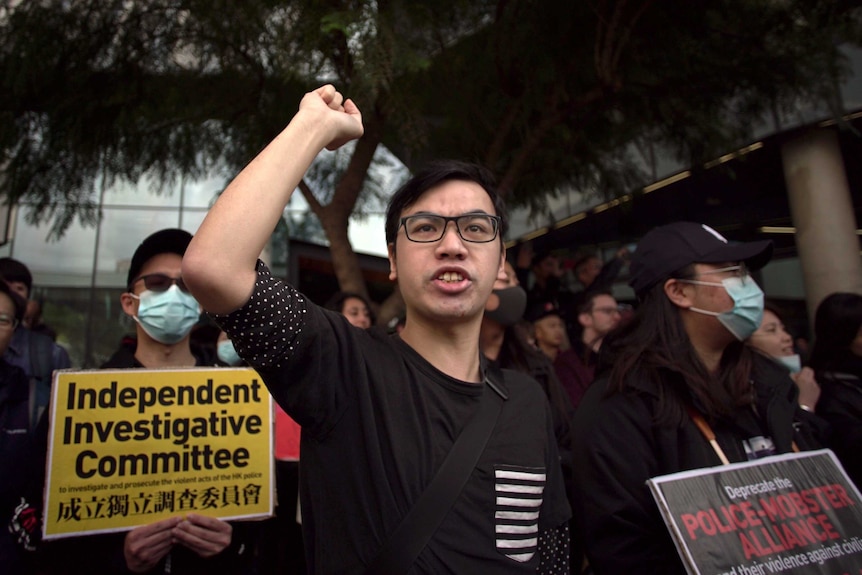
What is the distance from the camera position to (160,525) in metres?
2.16

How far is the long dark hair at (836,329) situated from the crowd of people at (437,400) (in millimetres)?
298

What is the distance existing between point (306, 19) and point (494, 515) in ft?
10.4

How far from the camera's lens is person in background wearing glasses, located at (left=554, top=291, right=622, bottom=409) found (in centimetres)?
401

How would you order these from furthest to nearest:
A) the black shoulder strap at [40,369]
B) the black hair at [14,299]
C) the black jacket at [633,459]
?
the black shoulder strap at [40,369] < the black hair at [14,299] < the black jacket at [633,459]

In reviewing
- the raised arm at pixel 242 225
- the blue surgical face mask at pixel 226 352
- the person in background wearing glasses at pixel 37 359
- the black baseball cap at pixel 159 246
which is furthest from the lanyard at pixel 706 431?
the person in background wearing glasses at pixel 37 359

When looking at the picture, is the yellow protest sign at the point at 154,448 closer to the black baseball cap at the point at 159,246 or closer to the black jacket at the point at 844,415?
the black baseball cap at the point at 159,246

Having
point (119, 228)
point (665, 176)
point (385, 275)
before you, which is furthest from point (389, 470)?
point (119, 228)

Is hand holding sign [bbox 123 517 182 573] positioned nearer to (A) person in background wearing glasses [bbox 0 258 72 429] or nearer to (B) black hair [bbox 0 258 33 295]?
(A) person in background wearing glasses [bbox 0 258 72 429]

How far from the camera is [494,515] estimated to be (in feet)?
4.79

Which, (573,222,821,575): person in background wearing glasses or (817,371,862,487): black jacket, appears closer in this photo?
(573,222,821,575): person in background wearing glasses

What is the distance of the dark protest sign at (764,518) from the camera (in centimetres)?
167

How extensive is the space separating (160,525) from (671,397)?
189cm

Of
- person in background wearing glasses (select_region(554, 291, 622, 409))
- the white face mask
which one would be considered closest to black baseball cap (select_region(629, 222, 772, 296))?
person in background wearing glasses (select_region(554, 291, 622, 409))

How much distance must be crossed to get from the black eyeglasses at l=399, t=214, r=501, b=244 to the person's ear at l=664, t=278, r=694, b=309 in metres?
1.05
